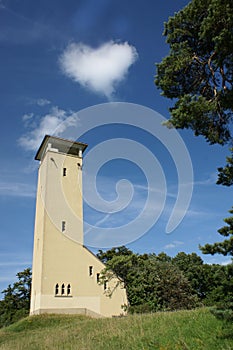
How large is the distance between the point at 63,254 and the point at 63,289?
9.16 ft

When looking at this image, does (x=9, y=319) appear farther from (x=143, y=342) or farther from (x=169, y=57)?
(x=169, y=57)

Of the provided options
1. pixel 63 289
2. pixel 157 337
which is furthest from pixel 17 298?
pixel 157 337

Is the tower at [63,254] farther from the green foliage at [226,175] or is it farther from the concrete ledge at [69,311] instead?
the green foliage at [226,175]

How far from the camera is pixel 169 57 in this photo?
922 centimetres

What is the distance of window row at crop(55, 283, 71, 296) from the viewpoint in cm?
2602

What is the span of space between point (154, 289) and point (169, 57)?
1795 centimetres

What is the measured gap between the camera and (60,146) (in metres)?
31.9

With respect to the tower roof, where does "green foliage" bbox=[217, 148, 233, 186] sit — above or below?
below

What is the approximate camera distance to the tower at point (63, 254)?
26.0 m

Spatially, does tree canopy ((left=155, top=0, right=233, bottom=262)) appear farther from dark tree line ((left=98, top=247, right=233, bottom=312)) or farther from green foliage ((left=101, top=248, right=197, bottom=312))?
green foliage ((left=101, top=248, right=197, bottom=312))

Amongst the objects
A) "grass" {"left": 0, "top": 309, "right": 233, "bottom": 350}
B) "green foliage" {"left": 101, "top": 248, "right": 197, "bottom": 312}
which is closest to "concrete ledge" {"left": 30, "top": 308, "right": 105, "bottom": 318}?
"green foliage" {"left": 101, "top": 248, "right": 197, "bottom": 312}

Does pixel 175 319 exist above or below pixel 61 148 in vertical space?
below

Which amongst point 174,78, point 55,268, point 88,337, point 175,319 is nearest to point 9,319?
point 55,268

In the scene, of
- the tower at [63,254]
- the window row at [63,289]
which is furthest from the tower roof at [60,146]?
the window row at [63,289]
